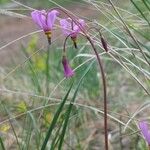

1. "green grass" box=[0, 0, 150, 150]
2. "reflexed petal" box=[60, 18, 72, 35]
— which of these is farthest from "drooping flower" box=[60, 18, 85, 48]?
"green grass" box=[0, 0, 150, 150]

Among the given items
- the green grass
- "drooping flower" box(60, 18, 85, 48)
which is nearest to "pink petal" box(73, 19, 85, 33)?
"drooping flower" box(60, 18, 85, 48)

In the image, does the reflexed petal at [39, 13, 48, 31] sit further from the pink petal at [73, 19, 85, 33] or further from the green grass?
the green grass

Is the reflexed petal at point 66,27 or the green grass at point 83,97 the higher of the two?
the reflexed petal at point 66,27

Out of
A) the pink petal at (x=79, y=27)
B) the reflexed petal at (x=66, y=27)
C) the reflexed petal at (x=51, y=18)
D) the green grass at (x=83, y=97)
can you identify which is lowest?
the green grass at (x=83, y=97)

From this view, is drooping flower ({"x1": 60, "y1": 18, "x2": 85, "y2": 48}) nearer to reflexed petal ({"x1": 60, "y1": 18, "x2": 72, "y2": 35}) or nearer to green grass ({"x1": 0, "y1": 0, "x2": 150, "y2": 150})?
reflexed petal ({"x1": 60, "y1": 18, "x2": 72, "y2": 35})

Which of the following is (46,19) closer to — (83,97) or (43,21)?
(43,21)

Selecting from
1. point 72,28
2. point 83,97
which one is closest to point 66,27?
point 72,28

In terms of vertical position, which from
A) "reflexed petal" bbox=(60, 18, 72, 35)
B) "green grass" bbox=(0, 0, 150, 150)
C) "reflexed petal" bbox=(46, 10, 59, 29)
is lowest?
"green grass" bbox=(0, 0, 150, 150)

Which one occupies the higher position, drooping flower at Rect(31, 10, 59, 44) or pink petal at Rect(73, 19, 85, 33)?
drooping flower at Rect(31, 10, 59, 44)

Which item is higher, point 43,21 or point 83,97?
point 43,21

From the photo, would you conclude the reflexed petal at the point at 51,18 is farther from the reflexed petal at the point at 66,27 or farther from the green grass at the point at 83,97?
the green grass at the point at 83,97

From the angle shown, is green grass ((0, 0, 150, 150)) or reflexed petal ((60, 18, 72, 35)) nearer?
reflexed petal ((60, 18, 72, 35))

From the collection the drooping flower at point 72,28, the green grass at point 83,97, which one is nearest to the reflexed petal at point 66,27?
the drooping flower at point 72,28
